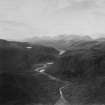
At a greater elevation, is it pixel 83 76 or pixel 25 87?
pixel 83 76

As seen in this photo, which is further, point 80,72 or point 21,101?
point 80,72

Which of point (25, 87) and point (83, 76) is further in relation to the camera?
point (83, 76)

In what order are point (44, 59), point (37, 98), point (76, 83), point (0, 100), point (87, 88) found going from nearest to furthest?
1. point (0, 100)
2. point (37, 98)
3. point (87, 88)
4. point (76, 83)
5. point (44, 59)

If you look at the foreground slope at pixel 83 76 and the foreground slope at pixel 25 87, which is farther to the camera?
the foreground slope at pixel 83 76

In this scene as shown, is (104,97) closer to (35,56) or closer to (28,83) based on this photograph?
(28,83)

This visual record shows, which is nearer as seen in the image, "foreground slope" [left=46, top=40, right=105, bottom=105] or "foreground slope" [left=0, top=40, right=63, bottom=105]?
"foreground slope" [left=0, top=40, right=63, bottom=105]

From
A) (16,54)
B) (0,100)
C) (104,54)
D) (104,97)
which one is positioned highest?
(16,54)

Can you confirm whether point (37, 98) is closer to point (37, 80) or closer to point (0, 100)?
point (0, 100)

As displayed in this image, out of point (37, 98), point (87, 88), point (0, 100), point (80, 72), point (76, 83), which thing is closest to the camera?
point (0, 100)

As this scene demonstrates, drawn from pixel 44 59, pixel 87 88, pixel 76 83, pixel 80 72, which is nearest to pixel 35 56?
pixel 44 59

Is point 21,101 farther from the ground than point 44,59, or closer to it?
closer to it
